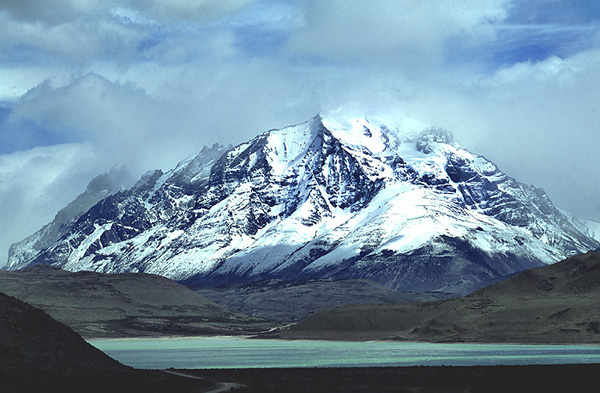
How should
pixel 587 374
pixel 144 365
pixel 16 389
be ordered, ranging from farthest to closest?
1. pixel 144 365
2. pixel 587 374
3. pixel 16 389

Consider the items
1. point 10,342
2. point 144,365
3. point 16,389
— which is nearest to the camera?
point 16,389

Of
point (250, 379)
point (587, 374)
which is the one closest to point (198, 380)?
point (250, 379)

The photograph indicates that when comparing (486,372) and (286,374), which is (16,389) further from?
(486,372)

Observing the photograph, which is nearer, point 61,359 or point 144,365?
point 61,359

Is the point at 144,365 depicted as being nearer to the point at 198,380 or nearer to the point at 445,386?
the point at 198,380

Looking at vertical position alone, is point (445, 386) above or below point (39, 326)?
below

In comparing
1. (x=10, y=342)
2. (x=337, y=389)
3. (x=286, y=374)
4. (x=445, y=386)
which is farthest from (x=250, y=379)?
(x=10, y=342)
